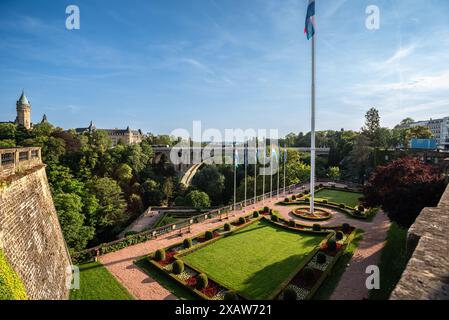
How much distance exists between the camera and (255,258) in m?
16.0

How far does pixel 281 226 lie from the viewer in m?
21.9

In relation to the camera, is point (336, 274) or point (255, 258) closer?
point (336, 274)

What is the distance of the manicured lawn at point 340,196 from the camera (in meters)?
31.8

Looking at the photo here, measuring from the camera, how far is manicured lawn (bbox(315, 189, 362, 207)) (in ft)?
104

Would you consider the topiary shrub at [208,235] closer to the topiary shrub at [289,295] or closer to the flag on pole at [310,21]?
the topiary shrub at [289,295]

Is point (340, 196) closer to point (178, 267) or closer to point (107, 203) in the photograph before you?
point (178, 267)

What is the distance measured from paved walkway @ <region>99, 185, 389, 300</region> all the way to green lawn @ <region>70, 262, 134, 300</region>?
1.18 feet

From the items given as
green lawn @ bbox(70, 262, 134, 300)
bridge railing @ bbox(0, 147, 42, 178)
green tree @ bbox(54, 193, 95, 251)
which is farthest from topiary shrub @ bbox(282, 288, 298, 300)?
green tree @ bbox(54, 193, 95, 251)

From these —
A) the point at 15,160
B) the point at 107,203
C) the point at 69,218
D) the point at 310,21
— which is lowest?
the point at 107,203

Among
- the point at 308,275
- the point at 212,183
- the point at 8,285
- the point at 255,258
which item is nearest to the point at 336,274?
the point at 308,275

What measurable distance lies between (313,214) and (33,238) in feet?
74.7

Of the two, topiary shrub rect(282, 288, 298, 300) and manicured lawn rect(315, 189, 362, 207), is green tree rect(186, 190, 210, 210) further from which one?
topiary shrub rect(282, 288, 298, 300)

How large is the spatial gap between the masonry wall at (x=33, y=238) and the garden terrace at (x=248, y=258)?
5.41 m
